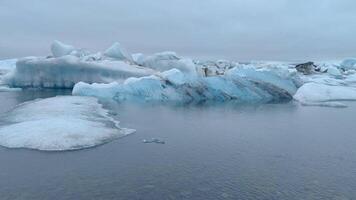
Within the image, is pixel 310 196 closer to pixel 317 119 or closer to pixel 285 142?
pixel 285 142

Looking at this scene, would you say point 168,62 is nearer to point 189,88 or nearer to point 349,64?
point 189,88

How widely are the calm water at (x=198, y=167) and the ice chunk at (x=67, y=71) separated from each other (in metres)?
12.2

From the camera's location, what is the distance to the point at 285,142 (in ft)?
30.1

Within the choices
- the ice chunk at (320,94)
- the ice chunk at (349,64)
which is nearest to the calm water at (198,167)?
the ice chunk at (320,94)

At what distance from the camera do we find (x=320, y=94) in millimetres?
20328

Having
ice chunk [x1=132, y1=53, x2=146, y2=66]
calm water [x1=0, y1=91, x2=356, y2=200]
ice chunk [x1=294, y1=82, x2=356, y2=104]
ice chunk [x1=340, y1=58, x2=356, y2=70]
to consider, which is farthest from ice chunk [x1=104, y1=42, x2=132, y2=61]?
ice chunk [x1=340, y1=58, x2=356, y2=70]

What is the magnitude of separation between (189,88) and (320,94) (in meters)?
7.33

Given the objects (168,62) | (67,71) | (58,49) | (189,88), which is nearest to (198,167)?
(189,88)

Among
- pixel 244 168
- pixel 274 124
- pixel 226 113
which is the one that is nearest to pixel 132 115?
pixel 226 113

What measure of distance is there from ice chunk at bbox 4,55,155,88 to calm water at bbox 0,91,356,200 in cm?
1223

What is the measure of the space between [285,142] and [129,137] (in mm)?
3959

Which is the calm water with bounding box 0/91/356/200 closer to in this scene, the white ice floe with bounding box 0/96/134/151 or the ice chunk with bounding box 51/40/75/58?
the white ice floe with bounding box 0/96/134/151

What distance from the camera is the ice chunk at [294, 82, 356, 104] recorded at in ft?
64.9

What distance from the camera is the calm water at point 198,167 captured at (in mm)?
5758
